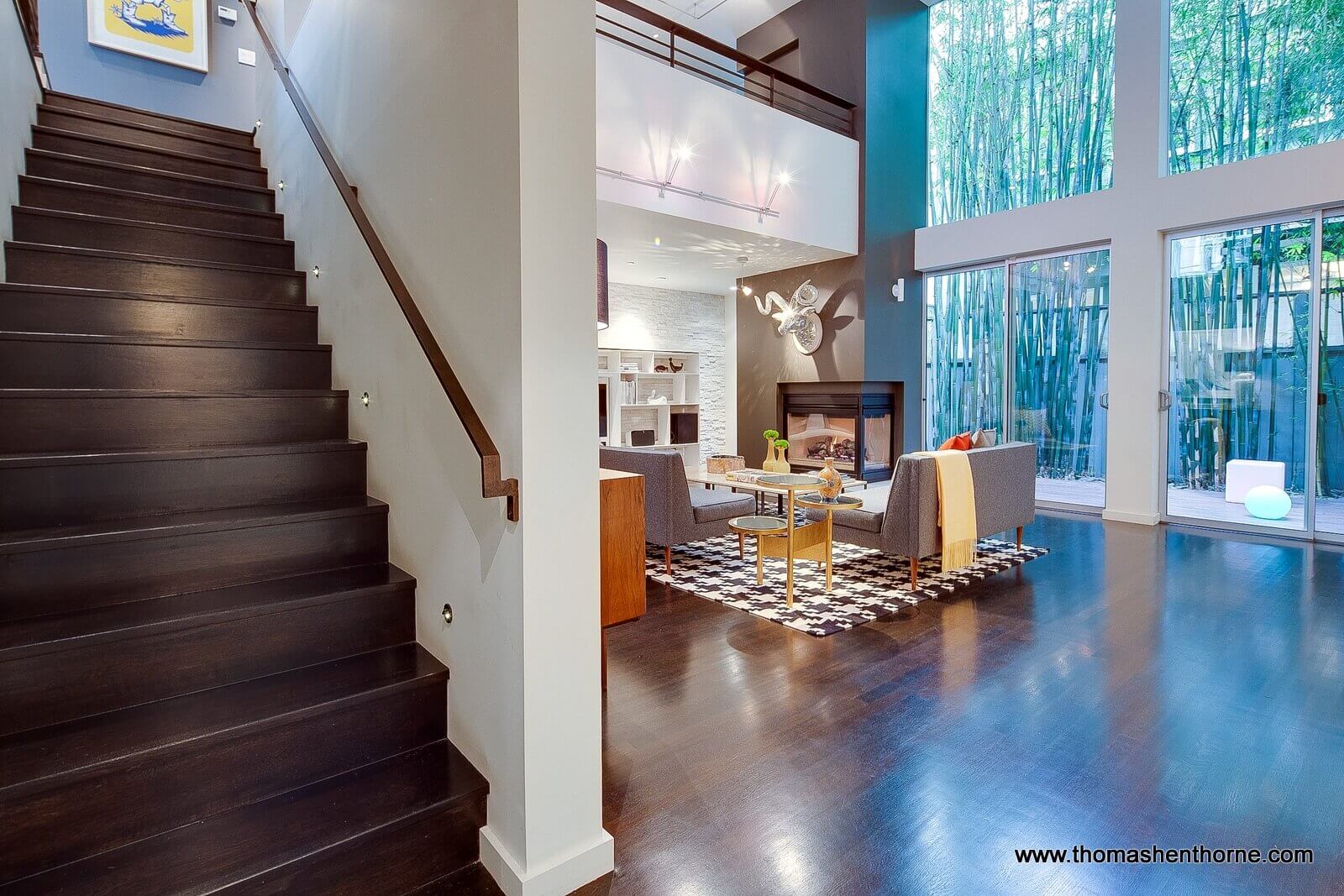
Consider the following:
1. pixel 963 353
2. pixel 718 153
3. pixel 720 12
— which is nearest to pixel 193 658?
pixel 718 153

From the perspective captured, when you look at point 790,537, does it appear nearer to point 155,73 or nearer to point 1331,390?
point 1331,390

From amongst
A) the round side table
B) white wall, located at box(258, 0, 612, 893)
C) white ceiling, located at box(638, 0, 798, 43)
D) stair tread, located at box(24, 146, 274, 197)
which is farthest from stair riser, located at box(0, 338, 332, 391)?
white ceiling, located at box(638, 0, 798, 43)

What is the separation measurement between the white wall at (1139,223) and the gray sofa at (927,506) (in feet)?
6.30

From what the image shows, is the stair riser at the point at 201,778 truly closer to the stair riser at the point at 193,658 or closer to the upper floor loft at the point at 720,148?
the stair riser at the point at 193,658

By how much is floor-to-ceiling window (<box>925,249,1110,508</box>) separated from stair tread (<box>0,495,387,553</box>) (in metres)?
6.82

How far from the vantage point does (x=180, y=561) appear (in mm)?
1848

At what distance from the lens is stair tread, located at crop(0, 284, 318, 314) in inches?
88.8

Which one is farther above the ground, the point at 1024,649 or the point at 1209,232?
the point at 1209,232

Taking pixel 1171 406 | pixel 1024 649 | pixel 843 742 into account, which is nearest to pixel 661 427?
pixel 1171 406

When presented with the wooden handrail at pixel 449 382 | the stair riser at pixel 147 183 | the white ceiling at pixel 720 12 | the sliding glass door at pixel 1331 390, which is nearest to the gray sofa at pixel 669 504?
the stair riser at pixel 147 183

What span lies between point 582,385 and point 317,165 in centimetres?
218

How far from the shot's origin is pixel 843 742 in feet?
7.66

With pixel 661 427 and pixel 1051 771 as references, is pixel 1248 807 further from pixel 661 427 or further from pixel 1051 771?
pixel 661 427

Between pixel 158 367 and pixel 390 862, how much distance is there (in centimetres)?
185
